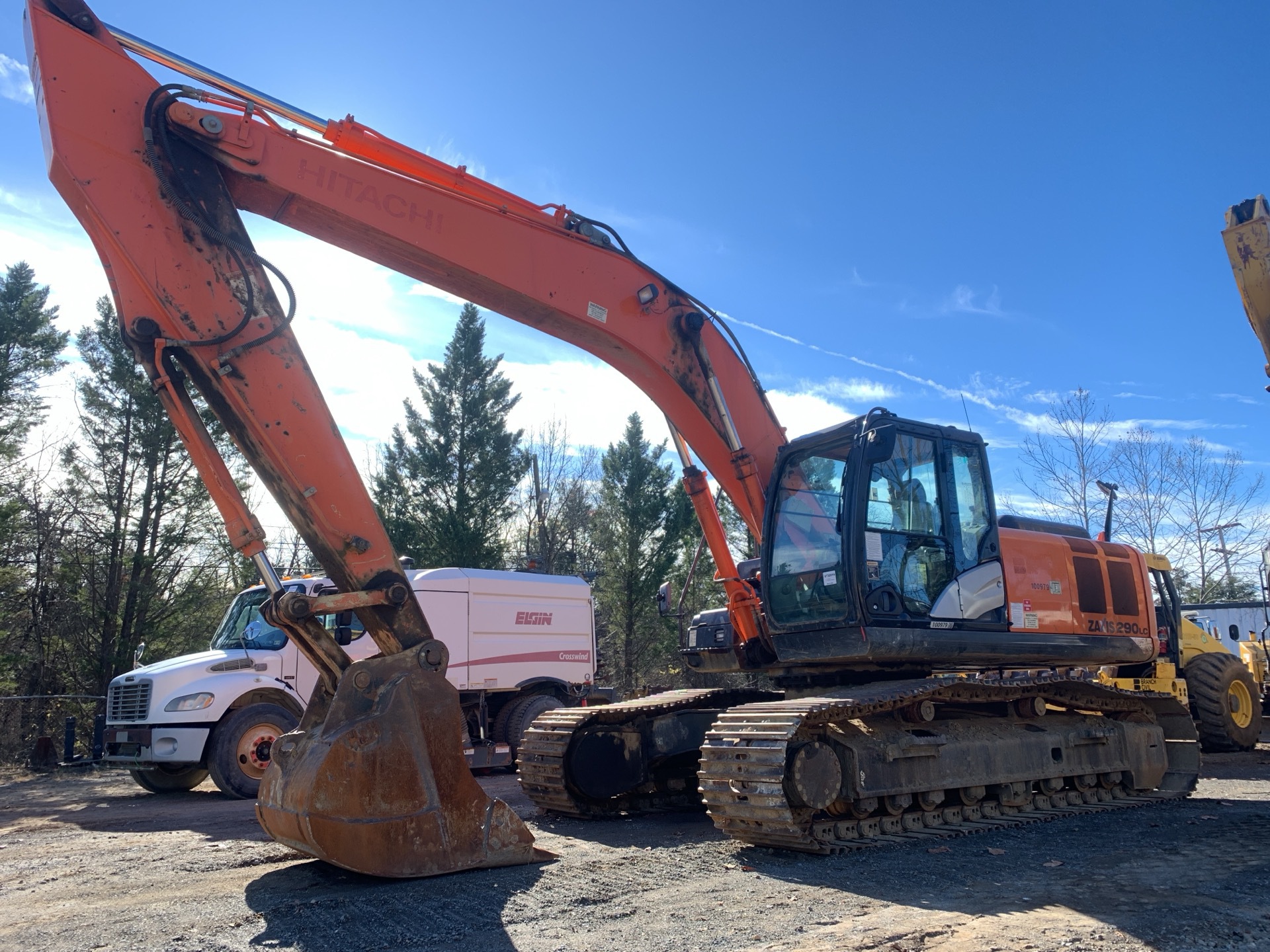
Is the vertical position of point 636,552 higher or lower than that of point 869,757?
higher

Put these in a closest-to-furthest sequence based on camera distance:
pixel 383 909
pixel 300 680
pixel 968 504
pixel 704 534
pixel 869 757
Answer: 1. pixel 383 909
2. pixel 869 757
3. pixel 968 504
4. pixel 704 534
5. pixel 300 680

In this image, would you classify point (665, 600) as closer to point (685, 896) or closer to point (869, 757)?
point (869, 757)

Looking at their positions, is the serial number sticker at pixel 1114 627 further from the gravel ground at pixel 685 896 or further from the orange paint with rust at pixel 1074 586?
the gravel ground at pixel 685 896

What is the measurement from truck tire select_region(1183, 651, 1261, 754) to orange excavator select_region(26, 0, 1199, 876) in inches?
180

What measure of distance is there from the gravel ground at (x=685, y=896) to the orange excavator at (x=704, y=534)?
1.08ft

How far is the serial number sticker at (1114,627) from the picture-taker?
8086mm

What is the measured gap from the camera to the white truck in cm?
1048

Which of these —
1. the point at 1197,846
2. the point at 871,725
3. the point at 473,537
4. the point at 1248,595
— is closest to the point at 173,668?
the point at 871,725

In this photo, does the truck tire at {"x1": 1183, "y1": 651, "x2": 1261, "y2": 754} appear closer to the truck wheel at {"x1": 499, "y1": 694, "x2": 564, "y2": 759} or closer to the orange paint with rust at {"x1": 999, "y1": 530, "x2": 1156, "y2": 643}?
the orange paint with rust at {"x1": 999, "y1": 530, "x2": 1156, "y2": 643}

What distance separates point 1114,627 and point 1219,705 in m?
5.47

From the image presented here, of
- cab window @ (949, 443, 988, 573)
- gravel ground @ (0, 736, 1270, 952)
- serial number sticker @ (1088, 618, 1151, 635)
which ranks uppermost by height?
cab window @ (949, 443, 988, 573)

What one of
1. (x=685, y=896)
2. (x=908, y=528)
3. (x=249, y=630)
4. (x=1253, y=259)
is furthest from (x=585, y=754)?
(x=249, y=630)

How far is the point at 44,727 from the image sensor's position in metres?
18.9

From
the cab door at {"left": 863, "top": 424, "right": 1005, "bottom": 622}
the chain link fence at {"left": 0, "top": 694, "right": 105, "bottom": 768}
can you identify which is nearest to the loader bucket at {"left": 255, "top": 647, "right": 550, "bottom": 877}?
the cab door at {"left": 863, "top": 424, "right": 1005, "bottom": 622}
